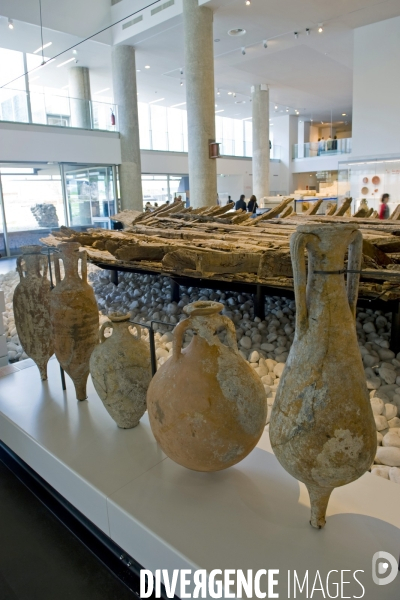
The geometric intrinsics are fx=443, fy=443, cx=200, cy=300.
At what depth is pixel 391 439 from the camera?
236cm

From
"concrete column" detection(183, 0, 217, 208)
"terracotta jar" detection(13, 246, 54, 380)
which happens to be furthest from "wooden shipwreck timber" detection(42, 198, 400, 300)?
"concrete column" detection(183, 0, 217, 208)

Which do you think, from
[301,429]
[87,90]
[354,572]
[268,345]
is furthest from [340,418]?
[87,90]

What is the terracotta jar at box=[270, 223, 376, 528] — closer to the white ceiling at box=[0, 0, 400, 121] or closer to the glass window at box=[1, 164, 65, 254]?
the white ceiling at box=[0, 0, 400, 121]

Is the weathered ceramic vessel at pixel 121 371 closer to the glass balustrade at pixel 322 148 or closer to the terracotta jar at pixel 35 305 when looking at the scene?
the terracotta jar at pixel 35 305

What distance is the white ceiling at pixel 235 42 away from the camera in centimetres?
1023

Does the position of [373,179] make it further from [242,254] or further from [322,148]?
[322,148]

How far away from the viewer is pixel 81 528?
6.64 feet

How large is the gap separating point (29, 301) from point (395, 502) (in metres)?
2.26

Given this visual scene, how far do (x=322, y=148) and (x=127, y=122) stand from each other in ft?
41.9

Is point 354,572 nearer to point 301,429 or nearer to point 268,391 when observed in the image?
point 301,429

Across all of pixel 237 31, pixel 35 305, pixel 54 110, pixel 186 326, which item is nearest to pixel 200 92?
pixel 237 31

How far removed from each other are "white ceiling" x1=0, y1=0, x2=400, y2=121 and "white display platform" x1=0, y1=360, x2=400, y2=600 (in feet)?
32.8

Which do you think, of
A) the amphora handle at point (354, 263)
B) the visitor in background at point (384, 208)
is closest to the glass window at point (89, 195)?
the visitor in background at point (384, 208)

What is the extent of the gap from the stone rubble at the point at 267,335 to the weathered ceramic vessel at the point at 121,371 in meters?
0.20
